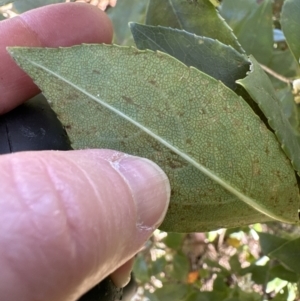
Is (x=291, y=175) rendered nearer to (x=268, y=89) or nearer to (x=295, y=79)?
(x=268, y=89)

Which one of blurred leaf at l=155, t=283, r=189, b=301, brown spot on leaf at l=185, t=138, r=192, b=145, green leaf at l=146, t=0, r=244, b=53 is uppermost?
green leaf at l=146, t=0, r=244, b=53

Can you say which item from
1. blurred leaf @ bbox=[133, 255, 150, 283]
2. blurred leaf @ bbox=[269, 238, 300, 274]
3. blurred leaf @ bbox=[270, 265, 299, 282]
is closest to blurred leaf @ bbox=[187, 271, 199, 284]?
blurred leaf @ bbox=[133, 255, 150, 283]

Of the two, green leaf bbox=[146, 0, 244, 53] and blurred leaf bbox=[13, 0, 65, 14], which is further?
blurred leaf bbox=[13, 0, 65, 14]

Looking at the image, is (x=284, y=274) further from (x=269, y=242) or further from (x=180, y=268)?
(x=180, y=268)

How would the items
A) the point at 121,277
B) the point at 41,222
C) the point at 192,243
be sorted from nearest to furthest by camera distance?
the point at 41,222 < the point at 121,277 < the point at 192,243

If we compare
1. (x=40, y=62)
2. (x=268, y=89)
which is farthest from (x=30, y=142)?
(x=268, y=89)

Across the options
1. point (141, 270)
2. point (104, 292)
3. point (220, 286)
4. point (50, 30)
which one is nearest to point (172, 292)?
point (220, 286)

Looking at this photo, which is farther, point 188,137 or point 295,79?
point 295,79

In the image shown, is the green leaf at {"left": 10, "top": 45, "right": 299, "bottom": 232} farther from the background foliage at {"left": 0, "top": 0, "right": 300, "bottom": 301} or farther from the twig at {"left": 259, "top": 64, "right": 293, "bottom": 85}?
the twig at {"left": 259, "top": 64, "right": 293, "bottom": 85}
